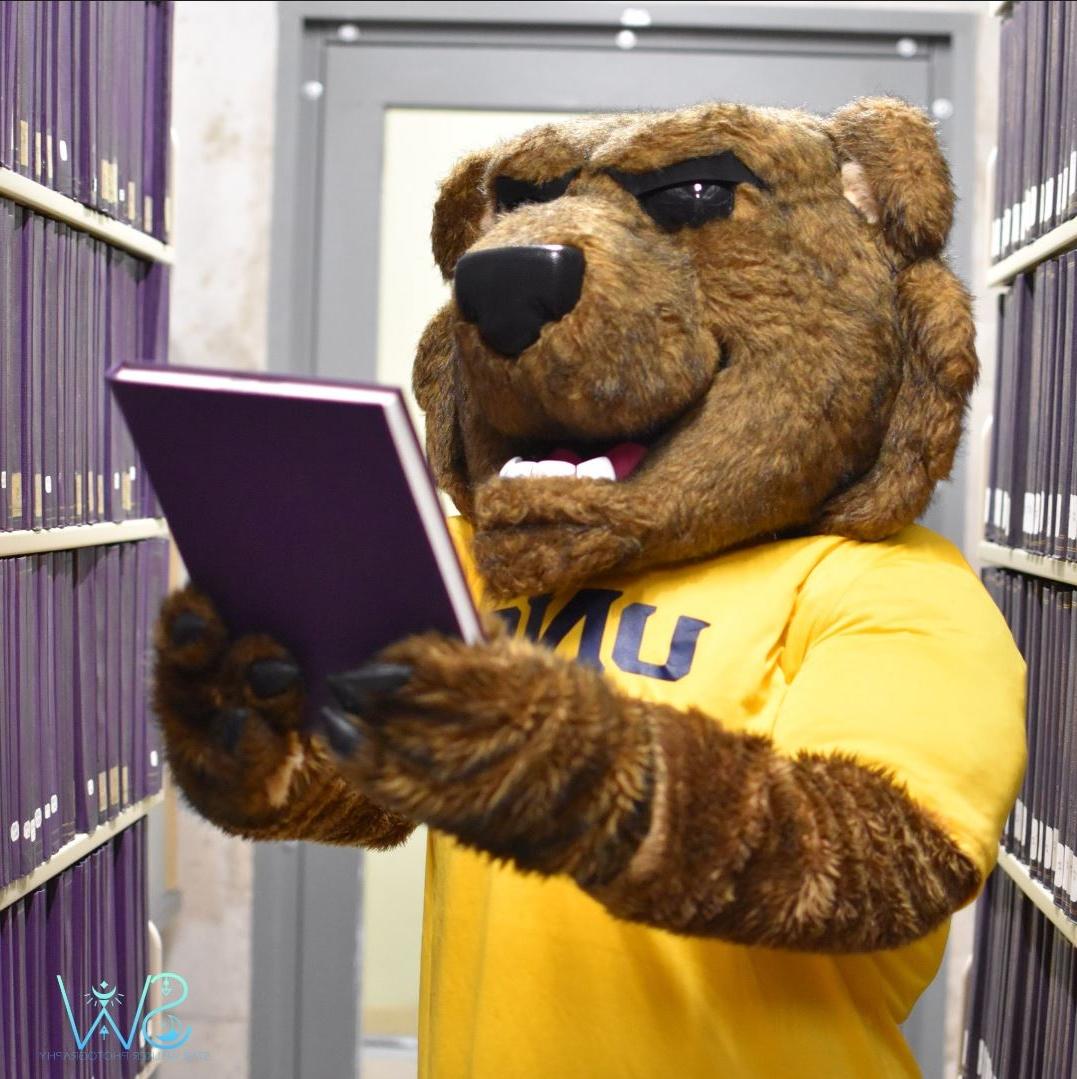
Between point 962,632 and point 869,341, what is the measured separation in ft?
0.78

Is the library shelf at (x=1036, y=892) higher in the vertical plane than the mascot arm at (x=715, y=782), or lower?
lower

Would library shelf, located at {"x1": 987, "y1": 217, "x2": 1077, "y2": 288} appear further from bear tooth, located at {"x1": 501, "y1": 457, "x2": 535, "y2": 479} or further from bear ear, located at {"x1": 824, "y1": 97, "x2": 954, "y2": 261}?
bear tooth, located at {"x1": 501, "y1": 457, "x2": 535, "y2": 479}

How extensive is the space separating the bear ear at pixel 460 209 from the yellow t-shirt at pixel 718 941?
1.38ft

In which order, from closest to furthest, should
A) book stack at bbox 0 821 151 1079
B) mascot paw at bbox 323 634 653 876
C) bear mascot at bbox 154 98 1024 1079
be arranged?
1. mascot paw at bbox 323 634 653 876
2. bear mascot at bbox 154 98 1024 1079
3. book stack at bbox 0 821 151 1079

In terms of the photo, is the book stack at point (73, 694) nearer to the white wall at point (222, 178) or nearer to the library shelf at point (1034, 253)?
the white wall at point (222, 178)

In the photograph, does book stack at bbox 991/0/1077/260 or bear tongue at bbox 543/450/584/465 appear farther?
book stack at bbox 991/0/1077/260

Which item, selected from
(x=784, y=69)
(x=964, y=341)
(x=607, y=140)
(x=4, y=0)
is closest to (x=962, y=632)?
(x=964, y=341)

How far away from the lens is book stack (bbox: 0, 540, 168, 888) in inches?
59.4

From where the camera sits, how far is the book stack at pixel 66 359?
1.49m

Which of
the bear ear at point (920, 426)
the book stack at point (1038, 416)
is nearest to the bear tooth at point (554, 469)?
the bear ear at point (920, 426)

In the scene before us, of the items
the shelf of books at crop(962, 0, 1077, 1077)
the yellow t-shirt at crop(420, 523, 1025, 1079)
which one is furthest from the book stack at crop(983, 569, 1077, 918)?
the yellow t-shirt at crop(420, 523, 1025, 1079)

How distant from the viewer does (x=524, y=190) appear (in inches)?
45.1

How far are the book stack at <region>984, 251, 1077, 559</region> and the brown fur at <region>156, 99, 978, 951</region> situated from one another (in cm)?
48

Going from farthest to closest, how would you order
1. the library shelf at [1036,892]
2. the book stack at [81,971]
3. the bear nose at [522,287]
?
the book stack at [81,971] < the library shelf at [1036,892] < the bear nose at [522,287]
